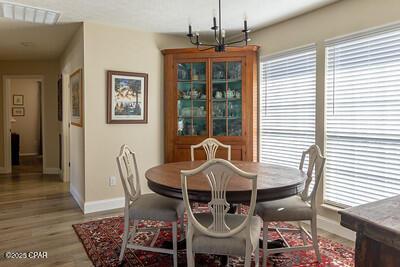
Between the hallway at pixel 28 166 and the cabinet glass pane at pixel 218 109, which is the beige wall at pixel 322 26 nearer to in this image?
the cabinet glass pane at pixel 218 109

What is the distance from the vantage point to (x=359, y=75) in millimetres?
2928

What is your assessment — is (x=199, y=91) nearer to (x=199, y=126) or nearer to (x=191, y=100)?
(x=191, y=100)

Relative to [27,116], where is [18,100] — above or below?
above

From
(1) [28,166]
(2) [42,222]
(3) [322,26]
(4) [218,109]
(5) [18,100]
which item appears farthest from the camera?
(5) [18,100]

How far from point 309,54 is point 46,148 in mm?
5589

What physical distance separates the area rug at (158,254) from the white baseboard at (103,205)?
63 cm

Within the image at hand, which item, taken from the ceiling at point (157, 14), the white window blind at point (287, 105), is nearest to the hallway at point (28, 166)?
the ceiling at point (157, 14)

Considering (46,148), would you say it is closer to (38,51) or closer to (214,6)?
(38,51)

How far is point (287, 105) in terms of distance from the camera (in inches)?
148

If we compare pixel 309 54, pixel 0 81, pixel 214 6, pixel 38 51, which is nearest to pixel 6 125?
pixel 0 81

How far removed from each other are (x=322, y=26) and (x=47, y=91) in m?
5.55

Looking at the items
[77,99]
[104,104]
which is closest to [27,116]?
[77,99]

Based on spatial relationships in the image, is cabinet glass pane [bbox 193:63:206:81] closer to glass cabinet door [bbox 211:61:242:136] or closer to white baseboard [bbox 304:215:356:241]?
glass cabinet door [bbox 211:61:242:136]

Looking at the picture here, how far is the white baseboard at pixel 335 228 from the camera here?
299 cm
